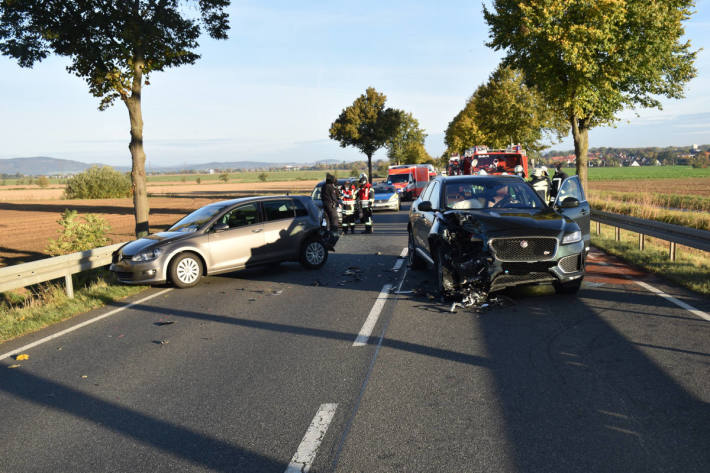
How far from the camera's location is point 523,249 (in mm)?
7738

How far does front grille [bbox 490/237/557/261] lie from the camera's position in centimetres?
773

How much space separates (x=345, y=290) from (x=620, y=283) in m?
4.33

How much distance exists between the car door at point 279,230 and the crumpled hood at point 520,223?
4202 millimetres

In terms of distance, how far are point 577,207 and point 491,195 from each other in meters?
2.01

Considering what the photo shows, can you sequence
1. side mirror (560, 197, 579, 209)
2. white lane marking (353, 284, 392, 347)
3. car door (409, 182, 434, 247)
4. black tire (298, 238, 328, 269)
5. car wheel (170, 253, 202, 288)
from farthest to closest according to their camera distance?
black tire (298, 238, 328, 269) < car door (409, 182, 434, 247) < car wheel (170, 253, 202, 288) < side mirror (560, 197, 579, 209) < white lane marking (353, 284, 392, 347)

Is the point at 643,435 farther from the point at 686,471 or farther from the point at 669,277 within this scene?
the point at 669,277

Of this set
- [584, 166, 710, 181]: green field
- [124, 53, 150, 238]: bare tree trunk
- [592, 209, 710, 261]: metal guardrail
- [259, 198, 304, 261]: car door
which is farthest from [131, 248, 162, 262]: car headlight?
[584, 166, 710, 181]: green field

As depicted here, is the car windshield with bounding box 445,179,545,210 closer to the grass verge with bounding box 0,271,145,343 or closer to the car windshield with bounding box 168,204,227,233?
the car windshield with bounding box 168,204,227,233

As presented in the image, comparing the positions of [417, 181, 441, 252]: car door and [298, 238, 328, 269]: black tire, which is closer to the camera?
[417, 181, 441, 252]: car door

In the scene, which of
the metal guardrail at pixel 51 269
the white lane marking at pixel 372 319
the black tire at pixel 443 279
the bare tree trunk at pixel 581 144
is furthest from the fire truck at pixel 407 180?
the black tire at pixel 443 279

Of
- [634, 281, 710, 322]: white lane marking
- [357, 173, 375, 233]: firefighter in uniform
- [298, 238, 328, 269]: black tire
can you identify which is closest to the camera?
[634, 281, 710, 322]: white lane marking

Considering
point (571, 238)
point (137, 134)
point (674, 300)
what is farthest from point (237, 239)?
point (674, 300)

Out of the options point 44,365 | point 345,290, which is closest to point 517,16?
point 345,290

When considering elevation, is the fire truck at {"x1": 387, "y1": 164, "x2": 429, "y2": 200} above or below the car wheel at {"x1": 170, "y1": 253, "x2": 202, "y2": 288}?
above
